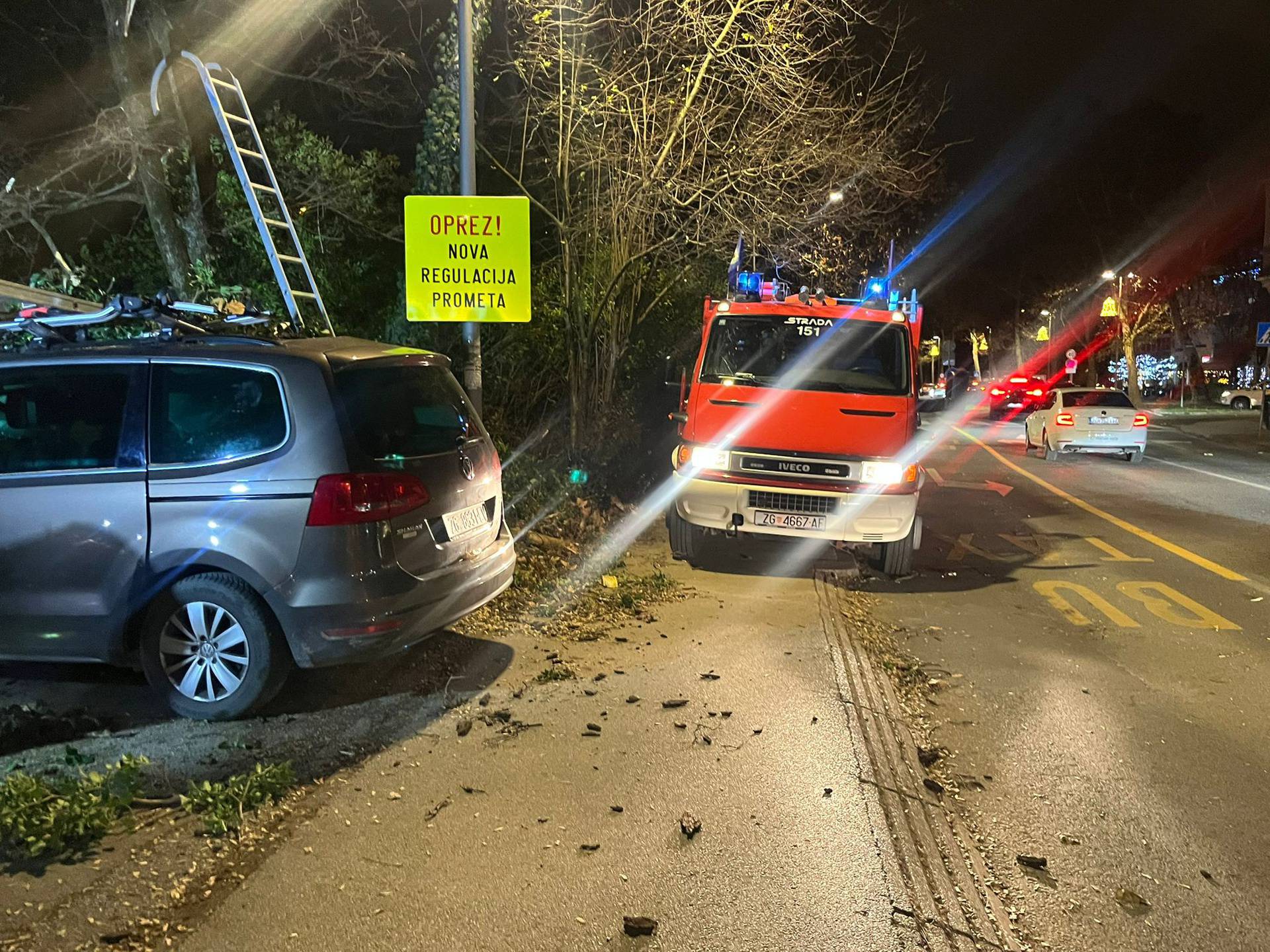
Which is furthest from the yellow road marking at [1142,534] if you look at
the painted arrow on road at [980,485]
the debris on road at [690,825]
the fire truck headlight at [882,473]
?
the debris on road at [690,825]

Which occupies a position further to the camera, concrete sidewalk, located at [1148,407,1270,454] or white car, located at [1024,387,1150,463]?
concrete sidewalk, located at [1148,407,1270,454]

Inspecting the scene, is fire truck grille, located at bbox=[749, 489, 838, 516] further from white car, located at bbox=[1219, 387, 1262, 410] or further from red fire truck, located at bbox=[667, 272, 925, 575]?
white car, located at bbox=[1219, 387, 1262, 410]

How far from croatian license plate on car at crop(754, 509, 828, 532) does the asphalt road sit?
81 cm

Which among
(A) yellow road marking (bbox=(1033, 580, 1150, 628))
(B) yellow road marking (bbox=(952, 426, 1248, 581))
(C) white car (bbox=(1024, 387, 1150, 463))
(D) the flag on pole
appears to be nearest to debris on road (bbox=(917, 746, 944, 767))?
(A) yellow road marking (bbox=(1033, 580, 1150, 628))

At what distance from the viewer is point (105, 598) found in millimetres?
4934

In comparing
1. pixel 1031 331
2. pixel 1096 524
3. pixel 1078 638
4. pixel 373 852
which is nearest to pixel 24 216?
pixel 373 852

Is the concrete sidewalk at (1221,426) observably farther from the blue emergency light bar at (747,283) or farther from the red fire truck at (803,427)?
the red fire truck at (803,427)

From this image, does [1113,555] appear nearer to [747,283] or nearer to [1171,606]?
[1171,606]

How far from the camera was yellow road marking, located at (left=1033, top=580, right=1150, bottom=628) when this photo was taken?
751cm

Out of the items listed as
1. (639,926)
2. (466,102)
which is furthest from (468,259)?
(639,926)

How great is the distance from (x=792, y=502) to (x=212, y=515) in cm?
477

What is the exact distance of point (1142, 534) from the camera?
11.2 meters

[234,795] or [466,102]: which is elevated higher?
[466,102]

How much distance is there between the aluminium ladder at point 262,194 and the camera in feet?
30.5
